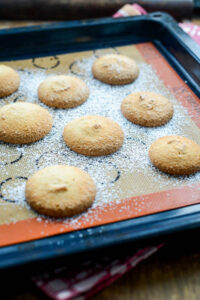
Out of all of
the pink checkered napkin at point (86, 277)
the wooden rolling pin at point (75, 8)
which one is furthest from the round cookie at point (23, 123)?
the wooden rolling pin at point (75, 8)

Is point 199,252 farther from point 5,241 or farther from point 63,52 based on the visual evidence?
point 63,52

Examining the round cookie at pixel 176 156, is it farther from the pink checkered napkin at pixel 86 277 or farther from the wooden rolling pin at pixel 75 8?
the wooden rolling pin at pixel 75 8

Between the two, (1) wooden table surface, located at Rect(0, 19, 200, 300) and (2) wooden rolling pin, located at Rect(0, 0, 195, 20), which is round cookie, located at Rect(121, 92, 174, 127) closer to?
(1) wooden table surface, located at Rect(0, 19, 200, 300)

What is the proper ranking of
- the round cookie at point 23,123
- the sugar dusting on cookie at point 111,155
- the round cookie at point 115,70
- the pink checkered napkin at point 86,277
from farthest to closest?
the round cookie at point 115,70, the round cookie at point 23,123, the sugar dusting on cookie at point 111,155, the pink checkered napkin at point 86,277

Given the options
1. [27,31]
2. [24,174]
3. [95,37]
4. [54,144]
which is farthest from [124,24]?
[24,174]

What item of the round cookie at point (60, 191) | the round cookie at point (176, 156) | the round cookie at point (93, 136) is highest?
the round cookie at point (176, 156)

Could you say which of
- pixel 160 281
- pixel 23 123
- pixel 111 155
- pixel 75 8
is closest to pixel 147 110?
pixel 111 155

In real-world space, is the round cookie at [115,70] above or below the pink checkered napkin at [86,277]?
above

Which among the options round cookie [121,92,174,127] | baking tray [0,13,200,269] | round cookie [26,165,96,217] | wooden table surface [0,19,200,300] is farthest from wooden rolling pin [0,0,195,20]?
wooden table surface [0,19,200,300]
